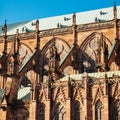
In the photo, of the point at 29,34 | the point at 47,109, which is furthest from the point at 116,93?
the point at 29,34

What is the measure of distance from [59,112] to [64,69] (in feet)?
32.4

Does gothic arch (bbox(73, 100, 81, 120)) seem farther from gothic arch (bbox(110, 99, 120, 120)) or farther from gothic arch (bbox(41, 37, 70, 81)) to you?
gothic arch (bbox(41, 37, 70, 81))

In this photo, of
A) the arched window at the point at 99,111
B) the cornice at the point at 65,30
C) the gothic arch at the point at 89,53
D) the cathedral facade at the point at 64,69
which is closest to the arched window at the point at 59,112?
the cathedral facade at the point at 64,69

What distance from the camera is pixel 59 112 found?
128 ft

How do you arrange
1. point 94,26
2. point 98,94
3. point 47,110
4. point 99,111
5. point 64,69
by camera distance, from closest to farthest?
point 99,111
point 98,94
point 47,110
point 64,69
point 94,26

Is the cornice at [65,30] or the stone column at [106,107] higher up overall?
the cornice at [65,30]

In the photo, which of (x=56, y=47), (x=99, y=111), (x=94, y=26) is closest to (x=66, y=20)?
(x=56, y=47)

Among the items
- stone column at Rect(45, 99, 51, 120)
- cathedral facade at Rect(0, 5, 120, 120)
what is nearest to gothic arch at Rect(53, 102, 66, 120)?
cathedral facade at Rect(0, 5, 120, 120)

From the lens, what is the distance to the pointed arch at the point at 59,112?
127ft

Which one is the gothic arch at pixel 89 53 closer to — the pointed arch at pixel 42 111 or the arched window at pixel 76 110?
the pointed arch at pixel 42 111

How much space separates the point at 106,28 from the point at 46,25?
10138mm

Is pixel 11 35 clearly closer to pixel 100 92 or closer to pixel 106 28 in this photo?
pixel 106 28

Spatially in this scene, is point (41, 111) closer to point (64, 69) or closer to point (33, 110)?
point (33, 110)

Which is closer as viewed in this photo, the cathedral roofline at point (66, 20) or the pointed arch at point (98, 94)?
the pointed arch at point (98, 94)
